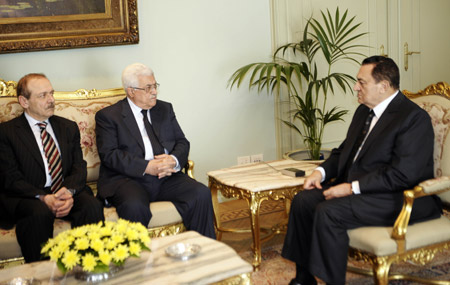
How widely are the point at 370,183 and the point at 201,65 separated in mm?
2263

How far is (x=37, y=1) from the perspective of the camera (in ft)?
12.9

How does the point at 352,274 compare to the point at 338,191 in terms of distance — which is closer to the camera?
the point at 338,191

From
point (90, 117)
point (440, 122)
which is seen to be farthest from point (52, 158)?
point (440, 122)

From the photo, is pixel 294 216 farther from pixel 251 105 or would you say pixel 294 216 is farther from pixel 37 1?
pixel 37 1

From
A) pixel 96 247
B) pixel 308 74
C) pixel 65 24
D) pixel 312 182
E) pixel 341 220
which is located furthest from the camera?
pixel 308 74

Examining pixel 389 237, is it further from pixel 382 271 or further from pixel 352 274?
pixel 352 274

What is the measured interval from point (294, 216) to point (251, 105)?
2.02 metres

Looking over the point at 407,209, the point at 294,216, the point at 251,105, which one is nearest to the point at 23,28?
the point at 251,105

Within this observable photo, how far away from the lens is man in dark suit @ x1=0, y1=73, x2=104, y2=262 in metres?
3.09

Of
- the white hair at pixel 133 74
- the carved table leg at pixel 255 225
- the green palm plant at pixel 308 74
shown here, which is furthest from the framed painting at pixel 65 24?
the carved table leg at pixel 255 225

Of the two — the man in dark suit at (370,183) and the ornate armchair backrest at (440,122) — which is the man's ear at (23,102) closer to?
the man in dark suit at (370,183)

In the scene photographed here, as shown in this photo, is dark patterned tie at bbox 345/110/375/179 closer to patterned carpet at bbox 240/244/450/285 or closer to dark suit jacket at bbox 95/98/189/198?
patterned carpet at bbox 240/244/450/285

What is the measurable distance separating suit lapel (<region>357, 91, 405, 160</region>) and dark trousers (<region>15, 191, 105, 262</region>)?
160cm

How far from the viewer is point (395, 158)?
→ 2.80 m
